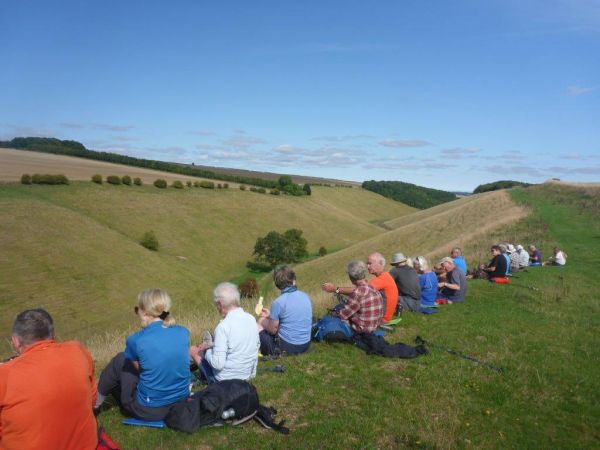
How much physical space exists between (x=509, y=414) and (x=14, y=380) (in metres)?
5.62

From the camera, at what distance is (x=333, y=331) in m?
8.23

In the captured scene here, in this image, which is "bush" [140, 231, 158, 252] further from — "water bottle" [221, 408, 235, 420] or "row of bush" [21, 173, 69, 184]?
"water bottle" [221, 408, 235, 420]

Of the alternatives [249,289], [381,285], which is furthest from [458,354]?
[249,289]

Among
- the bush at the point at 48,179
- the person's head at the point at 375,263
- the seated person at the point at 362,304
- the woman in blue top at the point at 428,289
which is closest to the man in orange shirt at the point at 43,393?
the seated person at the point at 362,304

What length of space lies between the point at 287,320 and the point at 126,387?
2943 millimetres

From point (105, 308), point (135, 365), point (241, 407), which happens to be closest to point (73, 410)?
point (135, 365)

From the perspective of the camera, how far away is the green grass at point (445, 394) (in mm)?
4949

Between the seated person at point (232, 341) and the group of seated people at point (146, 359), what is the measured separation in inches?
0.5

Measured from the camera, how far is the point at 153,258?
45.2 metres

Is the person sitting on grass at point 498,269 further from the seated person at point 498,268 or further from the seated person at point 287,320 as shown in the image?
the seated person at point 287,320

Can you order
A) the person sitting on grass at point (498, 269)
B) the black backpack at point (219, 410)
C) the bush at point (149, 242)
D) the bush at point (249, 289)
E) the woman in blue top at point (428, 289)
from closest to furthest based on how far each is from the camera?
1. the black backpack at point (219, 410)
2. the woman in blue top at point (428, 289)
3. the person sitting on grass at point (498, 269)
4. the bush at point (249, 289)
5. the bush at point (149, 242)

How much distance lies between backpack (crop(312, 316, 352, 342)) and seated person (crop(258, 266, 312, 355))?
1.91ft

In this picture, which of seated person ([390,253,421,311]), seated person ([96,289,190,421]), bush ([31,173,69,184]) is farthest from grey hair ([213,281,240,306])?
bush ([31,173,69,184])

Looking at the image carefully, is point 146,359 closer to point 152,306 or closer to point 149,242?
point 152,306
